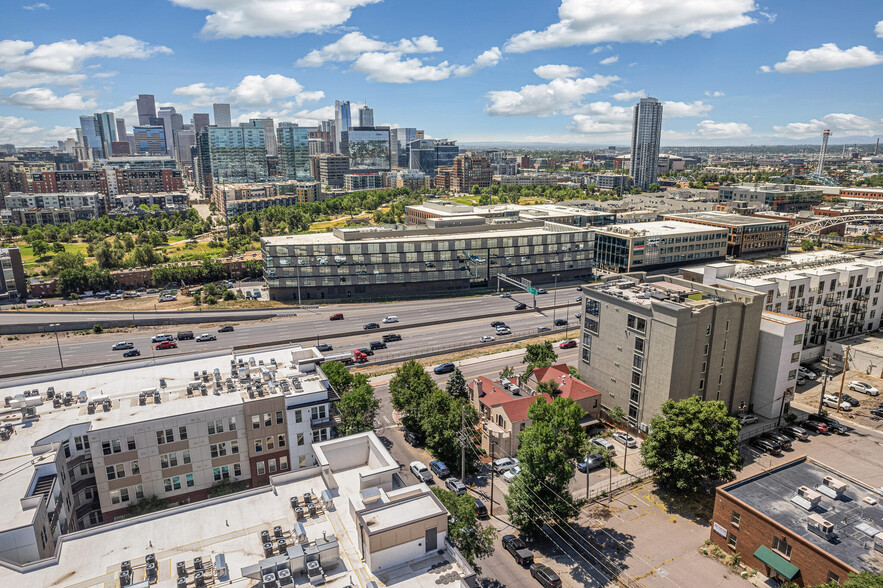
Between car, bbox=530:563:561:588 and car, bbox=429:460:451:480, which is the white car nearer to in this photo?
car, bbox=530:563:561:588

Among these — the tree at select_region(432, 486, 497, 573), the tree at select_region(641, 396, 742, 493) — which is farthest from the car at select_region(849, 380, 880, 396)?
the tree at select_region(432, 486, 497, 573)

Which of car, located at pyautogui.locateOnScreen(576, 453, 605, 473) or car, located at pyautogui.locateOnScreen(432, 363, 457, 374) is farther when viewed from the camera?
car, located at pyautogui.locateOnScreen(432, 363, 457, 374)

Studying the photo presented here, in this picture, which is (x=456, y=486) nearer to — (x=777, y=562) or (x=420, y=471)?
(x=420, y=471)

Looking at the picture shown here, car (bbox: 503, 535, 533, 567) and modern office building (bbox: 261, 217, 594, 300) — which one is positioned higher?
modern office building (bbox: 261, 217, 594, 300)

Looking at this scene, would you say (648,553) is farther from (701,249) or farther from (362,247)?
A: (701,249)

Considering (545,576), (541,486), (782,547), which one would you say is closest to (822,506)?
(782,547)

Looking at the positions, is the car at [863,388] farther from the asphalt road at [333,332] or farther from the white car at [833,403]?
the asphalt road at [333,332]
